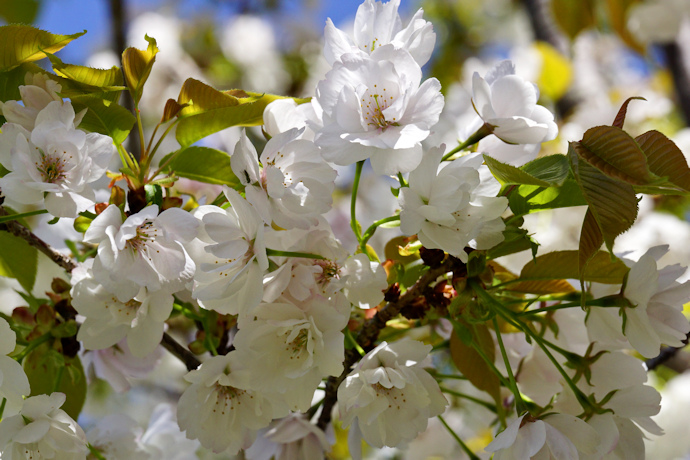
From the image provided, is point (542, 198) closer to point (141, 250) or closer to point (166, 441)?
point (141, 250)

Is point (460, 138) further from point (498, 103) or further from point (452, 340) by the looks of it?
point (452, 340)

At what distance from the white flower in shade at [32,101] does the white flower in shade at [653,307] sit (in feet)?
1.87

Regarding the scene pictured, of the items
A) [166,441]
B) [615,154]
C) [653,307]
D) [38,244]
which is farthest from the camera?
[166,441]

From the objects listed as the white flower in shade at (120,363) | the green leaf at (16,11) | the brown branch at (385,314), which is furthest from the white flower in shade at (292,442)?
the green leaf at (16,11)

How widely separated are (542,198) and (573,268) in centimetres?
12

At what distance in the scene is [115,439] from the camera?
0.77m

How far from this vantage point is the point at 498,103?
0.63m

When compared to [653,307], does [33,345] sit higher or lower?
lower

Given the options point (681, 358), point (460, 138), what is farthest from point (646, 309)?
point (681, 358)

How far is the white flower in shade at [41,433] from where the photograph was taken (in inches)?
22.9

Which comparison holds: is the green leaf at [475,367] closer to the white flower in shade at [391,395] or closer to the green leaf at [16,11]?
the white flower in shade at [391,395]

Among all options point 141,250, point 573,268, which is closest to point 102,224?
point 141,250

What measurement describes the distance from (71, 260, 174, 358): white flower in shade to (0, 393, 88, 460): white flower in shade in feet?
0.24

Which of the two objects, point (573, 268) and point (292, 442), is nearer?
point (573, 268)
